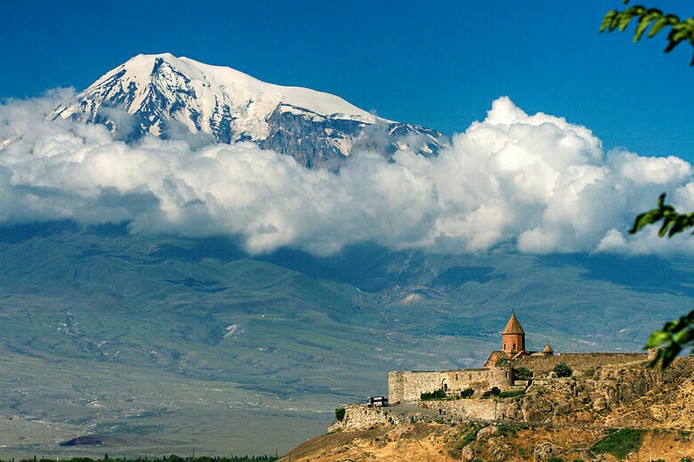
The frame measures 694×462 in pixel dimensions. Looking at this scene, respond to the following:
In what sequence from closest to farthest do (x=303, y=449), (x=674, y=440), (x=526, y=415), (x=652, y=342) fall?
(x=652, y=342)
(x=674, y=440)
(x=526, y=415)
(x=303, y=449)

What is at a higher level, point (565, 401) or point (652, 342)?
point (565, 401)

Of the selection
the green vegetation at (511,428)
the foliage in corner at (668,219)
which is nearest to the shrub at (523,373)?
the green vegetation at (511,428)

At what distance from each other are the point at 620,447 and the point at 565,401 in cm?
851

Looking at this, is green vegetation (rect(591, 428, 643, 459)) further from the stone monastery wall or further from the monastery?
the stone monastery wall

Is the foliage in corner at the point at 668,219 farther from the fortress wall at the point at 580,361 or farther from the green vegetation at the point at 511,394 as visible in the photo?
the fortress wall at the point at 580,361

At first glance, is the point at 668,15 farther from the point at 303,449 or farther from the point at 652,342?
the point at 303,449

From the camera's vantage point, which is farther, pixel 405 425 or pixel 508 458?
pixel 405 425

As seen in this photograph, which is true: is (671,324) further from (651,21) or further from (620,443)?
(620,443)

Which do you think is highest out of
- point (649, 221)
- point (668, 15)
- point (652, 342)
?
point (668, 15)

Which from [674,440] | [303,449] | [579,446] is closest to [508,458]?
[579,446]

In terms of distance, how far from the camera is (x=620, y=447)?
269ft

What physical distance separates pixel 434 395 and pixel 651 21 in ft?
280

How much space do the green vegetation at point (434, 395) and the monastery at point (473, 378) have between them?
362mm

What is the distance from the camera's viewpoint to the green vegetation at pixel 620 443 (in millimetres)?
81438
